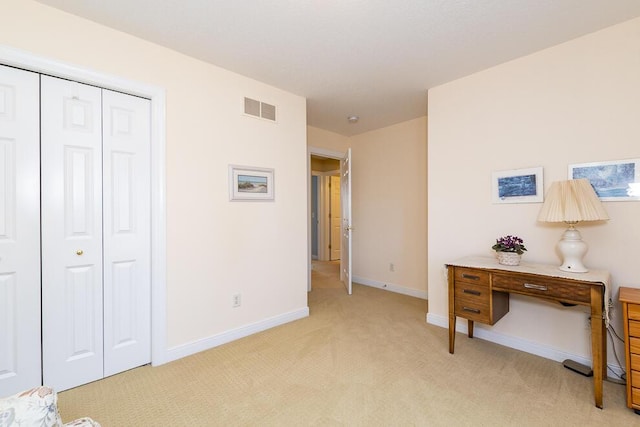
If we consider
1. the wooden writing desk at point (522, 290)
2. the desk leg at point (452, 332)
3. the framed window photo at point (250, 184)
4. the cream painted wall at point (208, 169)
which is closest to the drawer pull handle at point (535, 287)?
the wooden writing desk at point (522, 290)

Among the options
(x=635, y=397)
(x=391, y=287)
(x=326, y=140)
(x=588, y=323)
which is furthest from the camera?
(x=326, y=140)

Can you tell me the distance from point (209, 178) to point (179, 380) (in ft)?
5.21

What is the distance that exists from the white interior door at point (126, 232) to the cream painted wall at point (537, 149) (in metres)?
2.71

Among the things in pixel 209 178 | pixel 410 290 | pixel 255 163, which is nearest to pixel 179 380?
pixel 209 178

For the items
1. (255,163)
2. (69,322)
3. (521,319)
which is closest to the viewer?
(69,322)

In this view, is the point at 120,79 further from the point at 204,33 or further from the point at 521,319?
the point at 521,319

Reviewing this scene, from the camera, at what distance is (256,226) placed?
293 cm

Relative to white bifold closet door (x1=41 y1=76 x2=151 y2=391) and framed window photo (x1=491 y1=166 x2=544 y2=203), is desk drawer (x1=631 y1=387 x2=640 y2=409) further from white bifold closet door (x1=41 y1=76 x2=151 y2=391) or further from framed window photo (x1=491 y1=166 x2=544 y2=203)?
white bifold closet door (x1=41 y1=76 x2=151 y2=391)

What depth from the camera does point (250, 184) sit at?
9.40ft

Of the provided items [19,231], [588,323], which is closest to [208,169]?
[19,231]

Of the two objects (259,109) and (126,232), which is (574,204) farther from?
(126,232)

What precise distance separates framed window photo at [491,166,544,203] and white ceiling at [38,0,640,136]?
Result: 0.99 meters

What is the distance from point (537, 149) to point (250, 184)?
2.56 meters

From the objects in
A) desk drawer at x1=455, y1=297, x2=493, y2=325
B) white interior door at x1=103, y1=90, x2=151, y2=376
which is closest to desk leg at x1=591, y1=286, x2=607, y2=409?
desk drawer at x1=455, y1=297, x2=493, y2=325
